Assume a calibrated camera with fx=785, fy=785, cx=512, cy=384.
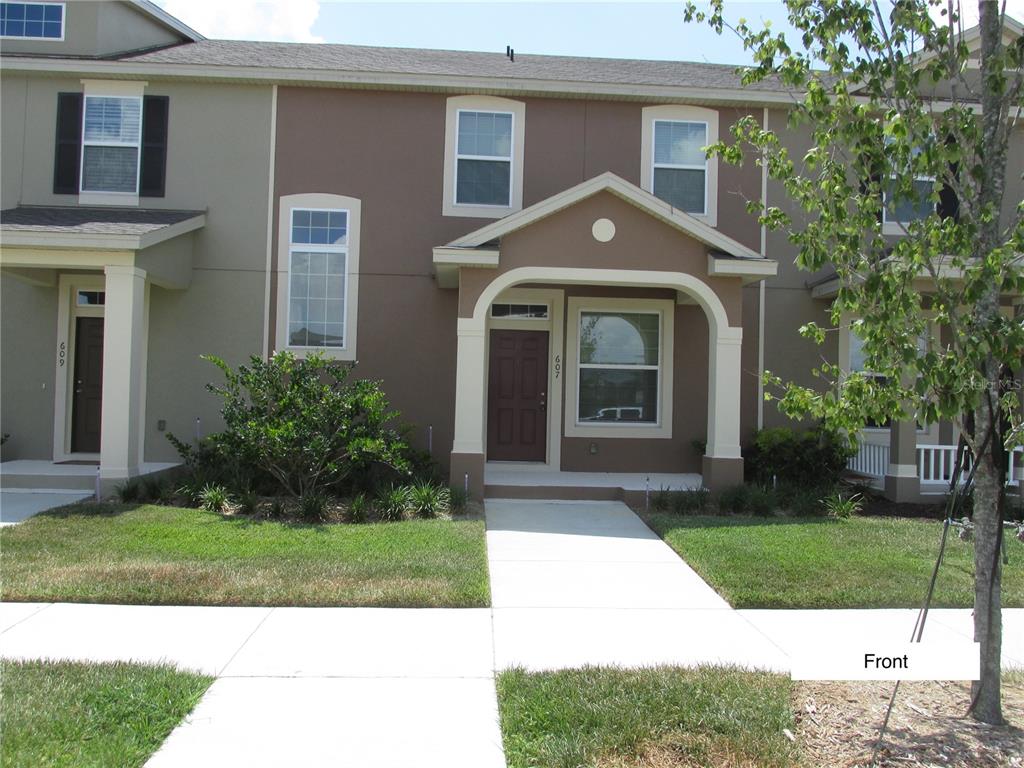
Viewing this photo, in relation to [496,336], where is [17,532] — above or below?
below

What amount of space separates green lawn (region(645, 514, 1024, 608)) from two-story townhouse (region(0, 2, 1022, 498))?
10.4 ft

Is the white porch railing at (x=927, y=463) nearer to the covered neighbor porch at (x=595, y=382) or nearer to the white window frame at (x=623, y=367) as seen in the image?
the covered neighbor porch at (x=595, y=382)

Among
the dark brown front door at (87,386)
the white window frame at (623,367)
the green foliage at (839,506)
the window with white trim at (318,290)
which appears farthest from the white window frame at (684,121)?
the dark brown front door at (87,386)

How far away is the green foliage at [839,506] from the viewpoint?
9828mm

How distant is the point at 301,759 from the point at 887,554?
632 cm

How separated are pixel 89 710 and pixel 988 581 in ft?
15.2

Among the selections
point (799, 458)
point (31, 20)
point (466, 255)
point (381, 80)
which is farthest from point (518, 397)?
point (31, 20)

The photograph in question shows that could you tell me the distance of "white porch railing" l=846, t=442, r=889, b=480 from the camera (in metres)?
12.0

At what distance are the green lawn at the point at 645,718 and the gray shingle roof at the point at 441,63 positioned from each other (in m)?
9.61

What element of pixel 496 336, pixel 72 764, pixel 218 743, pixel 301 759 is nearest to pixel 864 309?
pixel 301 759

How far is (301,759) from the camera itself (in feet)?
11.9

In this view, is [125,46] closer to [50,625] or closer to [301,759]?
[50,625]

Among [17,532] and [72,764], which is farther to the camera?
[17,532]

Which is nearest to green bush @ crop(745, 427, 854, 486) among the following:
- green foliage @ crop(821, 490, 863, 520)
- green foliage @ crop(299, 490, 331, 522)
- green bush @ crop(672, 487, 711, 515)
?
green foliage @ crop(821, 490, 863, 520)
